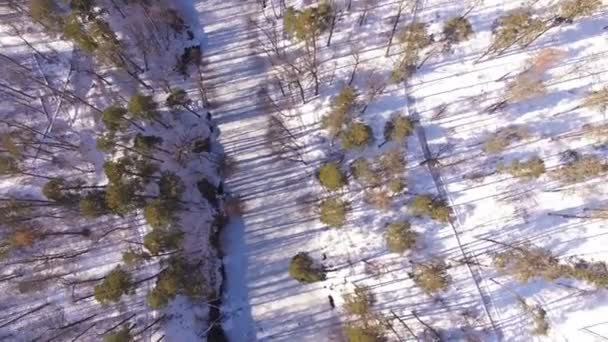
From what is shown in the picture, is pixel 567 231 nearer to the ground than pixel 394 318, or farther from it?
farther from it

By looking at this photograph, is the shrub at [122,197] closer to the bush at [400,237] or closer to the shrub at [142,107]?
the shrub at [142,107]

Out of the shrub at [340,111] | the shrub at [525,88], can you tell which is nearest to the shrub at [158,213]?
the shrub at [340,111]

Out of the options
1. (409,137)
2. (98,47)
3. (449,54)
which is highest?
(98,47)

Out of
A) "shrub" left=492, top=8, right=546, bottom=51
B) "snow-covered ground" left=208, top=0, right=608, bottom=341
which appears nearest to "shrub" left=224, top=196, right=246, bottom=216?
"snow-covered ground" left=208, top=0, right=608, bottom=341

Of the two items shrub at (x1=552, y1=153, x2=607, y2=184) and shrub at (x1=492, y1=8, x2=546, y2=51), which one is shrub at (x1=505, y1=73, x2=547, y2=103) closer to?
shrub at (x1=492, y1=8, x2=546, y2=51)

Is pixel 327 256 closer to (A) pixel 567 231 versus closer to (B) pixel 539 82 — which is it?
(A) pixel 567 231

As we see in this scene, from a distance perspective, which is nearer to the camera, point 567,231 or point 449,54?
point 567,231

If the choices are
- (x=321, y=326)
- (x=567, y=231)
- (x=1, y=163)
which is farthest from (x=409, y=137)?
(x=1, y=163)
